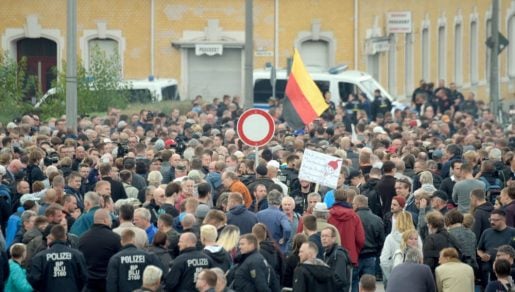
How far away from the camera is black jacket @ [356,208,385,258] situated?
22750 mm

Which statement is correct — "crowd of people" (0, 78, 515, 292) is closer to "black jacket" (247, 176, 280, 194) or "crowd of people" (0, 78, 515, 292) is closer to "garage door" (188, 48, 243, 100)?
"black jacket" (247, 176, 280, 194)

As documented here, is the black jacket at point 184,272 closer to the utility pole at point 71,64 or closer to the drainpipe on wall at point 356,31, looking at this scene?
the utility pole at point 71,64

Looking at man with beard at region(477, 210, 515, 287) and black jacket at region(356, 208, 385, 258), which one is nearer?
man with beard at region(477, 210, 515, 287)

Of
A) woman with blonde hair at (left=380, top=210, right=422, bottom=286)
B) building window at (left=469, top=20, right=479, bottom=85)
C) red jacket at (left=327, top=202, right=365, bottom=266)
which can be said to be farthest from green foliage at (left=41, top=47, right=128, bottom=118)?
building window at (left=469, top=20, right=479, bottom=85)

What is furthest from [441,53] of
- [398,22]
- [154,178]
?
[154,178]

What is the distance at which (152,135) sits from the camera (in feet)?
111

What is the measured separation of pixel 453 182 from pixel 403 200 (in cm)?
290

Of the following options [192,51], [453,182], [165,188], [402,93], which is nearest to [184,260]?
[165,188]

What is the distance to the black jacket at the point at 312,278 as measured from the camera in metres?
19.1

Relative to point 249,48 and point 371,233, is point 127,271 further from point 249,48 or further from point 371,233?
point 249,48

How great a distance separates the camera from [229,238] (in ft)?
64.9

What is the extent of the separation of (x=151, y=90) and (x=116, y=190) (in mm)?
22923

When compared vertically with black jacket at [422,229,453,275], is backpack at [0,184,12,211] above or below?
above

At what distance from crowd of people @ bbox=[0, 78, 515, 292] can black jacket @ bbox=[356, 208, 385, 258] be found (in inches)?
0.6
